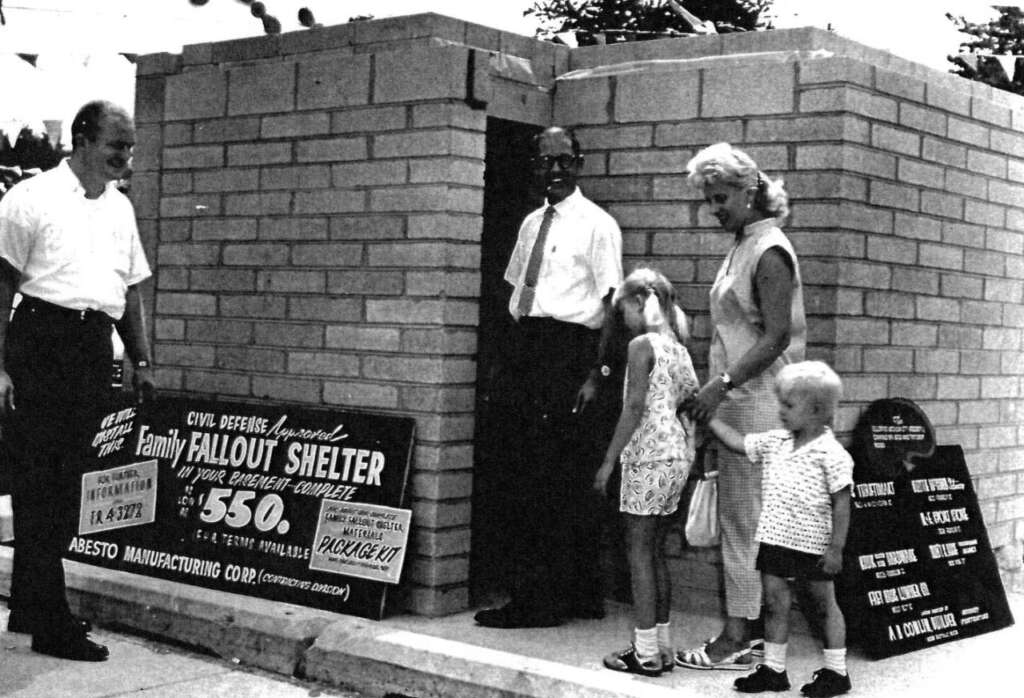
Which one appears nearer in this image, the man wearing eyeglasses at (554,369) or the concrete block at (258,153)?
the man wearing eyeglasses at (554,369)

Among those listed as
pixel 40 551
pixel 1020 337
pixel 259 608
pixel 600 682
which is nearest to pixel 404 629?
pixel 259 608

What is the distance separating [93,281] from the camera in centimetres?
529

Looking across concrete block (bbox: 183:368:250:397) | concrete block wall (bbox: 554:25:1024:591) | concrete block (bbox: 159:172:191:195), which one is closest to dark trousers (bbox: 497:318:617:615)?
concrete block wall (bbox: 554:25:1024:591)

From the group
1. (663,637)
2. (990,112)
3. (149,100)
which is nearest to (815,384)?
(663,637)

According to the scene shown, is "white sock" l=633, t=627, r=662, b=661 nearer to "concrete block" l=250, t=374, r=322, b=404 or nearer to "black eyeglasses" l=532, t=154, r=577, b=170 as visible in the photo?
"black eyeglasses" l=532, t=154, r=577, b=170

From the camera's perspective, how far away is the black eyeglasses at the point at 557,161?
5.49 m

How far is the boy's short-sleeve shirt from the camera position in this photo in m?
4.47

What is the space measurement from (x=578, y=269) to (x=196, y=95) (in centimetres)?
240

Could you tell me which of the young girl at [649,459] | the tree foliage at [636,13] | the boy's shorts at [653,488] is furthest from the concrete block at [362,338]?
the tree foliage at [636,13]

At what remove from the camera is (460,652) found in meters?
4.96

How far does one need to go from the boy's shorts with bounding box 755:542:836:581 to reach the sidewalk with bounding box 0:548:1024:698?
1.48ft

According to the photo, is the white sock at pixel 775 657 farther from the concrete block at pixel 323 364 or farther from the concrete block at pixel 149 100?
the concrete block at pixel 149 100

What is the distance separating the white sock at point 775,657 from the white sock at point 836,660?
0.15m

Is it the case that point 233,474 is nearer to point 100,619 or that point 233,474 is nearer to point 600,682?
point 100,619
